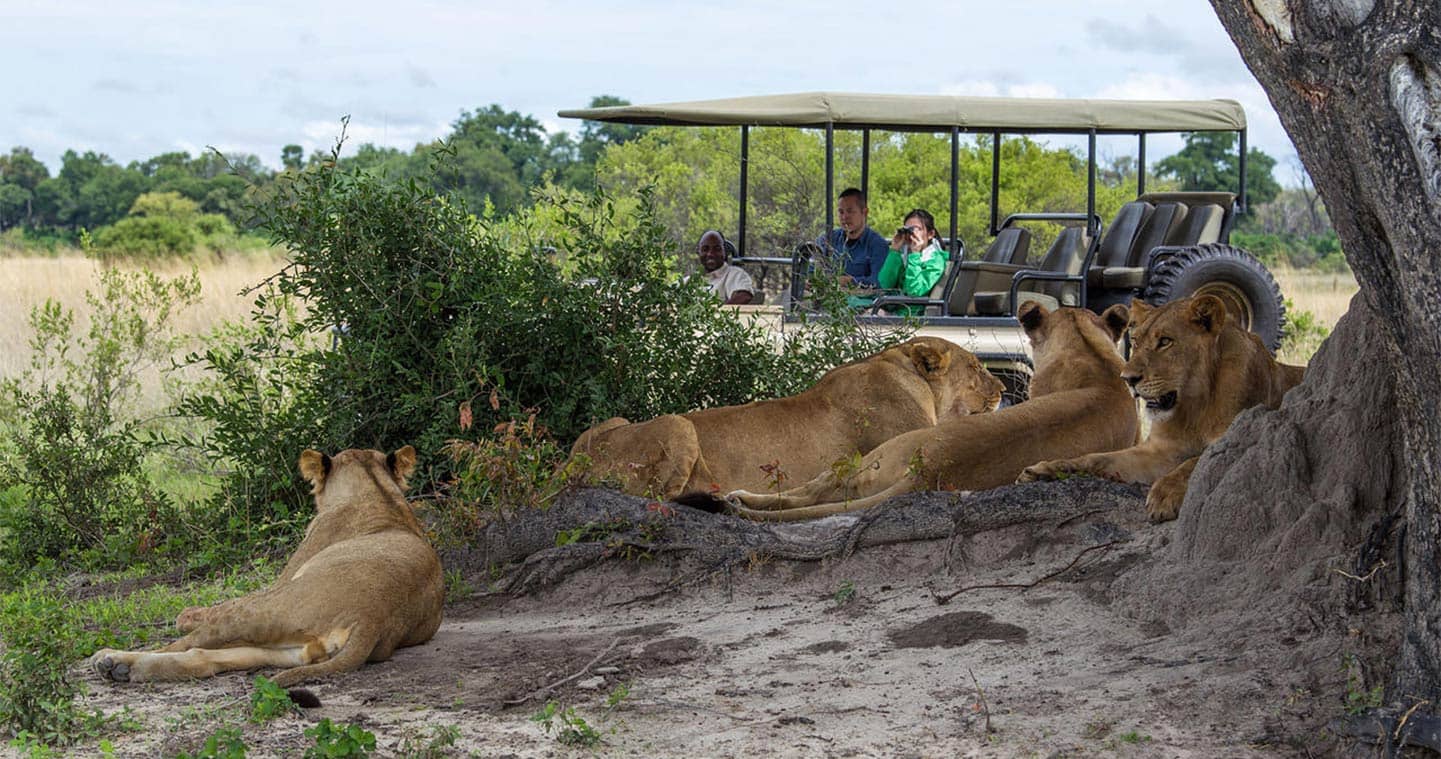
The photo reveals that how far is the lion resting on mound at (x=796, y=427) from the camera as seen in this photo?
6.93 meters

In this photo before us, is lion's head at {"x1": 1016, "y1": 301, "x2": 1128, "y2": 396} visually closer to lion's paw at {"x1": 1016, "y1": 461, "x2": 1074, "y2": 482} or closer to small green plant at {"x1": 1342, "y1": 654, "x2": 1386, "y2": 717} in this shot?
lion's paw at {"x1": 1016, "y1": 461, "x2": 1074, "y2": 482}

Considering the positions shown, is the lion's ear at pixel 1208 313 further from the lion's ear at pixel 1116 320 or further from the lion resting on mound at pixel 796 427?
the lion resting on mound at pixel 796 427

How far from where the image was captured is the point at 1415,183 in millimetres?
3330

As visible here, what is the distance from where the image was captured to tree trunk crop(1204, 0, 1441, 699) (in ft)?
10.9

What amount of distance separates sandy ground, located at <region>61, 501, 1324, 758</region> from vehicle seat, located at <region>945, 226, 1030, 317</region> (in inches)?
248

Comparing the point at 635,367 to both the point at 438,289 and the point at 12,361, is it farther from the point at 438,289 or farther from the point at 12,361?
the point at 12,361

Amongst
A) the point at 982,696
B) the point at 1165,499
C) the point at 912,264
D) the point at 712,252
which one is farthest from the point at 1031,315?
the point at 712,252

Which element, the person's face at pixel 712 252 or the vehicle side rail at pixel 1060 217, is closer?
the vehicle side rail at pixel 1060 217

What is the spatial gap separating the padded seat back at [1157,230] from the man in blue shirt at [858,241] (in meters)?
2.10

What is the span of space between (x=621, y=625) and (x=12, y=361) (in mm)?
11574

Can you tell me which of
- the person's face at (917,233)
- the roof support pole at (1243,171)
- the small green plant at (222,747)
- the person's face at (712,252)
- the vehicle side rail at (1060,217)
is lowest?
the small green plant at (222,747)

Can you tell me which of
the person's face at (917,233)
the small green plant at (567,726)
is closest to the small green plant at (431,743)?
the small green plant at (567,726)

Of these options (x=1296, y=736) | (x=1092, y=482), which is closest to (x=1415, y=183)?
(x=1296, y=736)

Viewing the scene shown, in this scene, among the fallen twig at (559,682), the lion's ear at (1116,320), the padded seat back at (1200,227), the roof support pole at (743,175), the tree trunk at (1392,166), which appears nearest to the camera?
the tree trunk at (1392,166)
